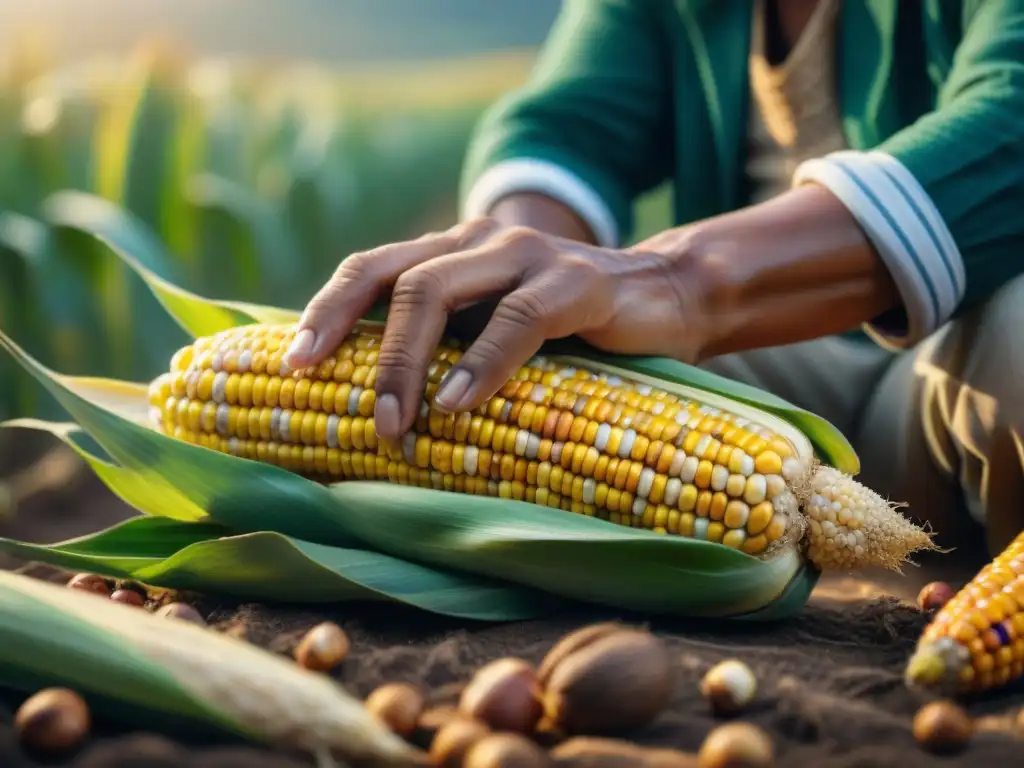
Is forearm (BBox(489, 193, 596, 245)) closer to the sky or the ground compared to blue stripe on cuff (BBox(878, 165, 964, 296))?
closer to the ground

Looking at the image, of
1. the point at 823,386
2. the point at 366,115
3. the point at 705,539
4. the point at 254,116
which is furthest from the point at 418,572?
the point at 366,115

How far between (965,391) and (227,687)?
120cm

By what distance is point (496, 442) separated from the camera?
1271 millimetres

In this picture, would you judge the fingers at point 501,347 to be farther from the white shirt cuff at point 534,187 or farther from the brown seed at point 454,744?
the white shirt cuff at point 534,187

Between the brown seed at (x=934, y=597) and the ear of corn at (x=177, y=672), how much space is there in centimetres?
76

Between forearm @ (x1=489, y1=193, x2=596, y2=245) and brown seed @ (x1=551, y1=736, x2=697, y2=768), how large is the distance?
1180mm

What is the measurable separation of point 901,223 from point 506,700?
915 mm

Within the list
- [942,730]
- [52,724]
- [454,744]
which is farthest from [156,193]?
[942,730]

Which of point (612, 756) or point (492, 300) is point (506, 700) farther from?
point (492, 300)

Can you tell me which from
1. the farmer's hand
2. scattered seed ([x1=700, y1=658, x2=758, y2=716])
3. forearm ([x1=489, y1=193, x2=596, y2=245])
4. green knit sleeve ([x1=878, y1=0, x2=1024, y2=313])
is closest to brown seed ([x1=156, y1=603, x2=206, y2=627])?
the farmer's hand

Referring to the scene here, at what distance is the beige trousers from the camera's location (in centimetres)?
156

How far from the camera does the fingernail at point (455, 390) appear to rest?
4.08 ft

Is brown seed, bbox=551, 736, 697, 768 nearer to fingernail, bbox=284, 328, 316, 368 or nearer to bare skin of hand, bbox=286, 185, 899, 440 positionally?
bare skin of hand, bbox=286, 185, 899, 440

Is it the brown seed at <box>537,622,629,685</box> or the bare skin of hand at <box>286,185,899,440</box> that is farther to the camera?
the bare skin of hand at <box>286,185,899,440</box>
